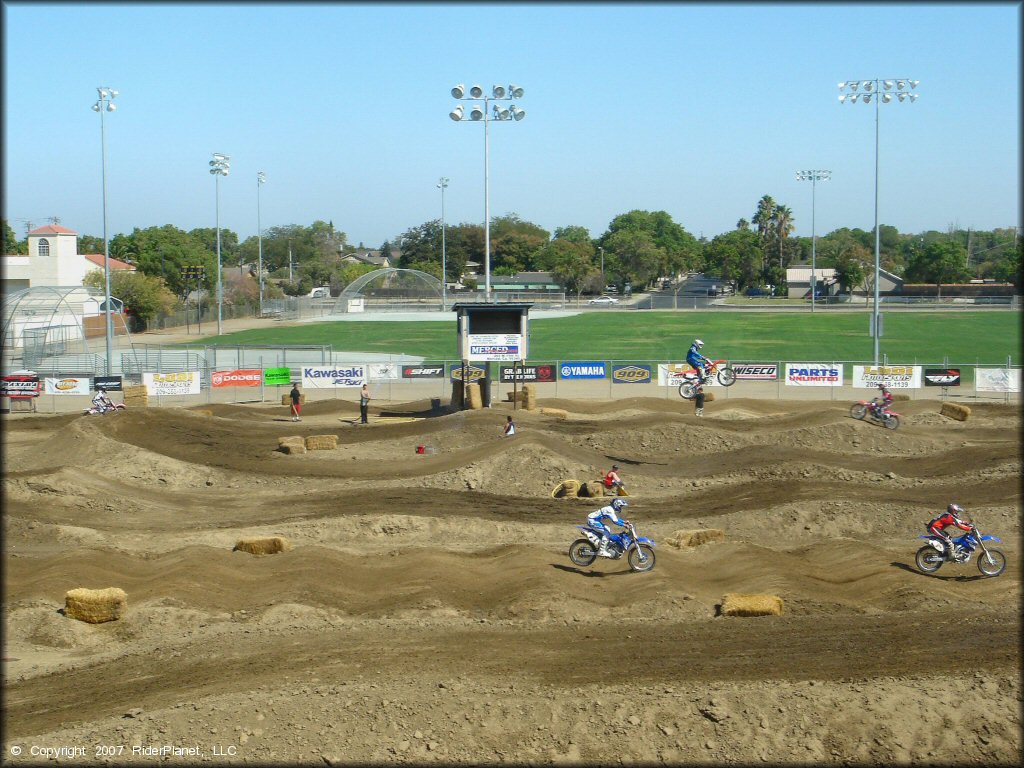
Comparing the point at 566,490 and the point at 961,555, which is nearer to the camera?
the point at 961,555

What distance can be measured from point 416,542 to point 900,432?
1906 cm

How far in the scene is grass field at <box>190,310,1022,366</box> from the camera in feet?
211

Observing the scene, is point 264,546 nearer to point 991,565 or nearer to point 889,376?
point 991,565

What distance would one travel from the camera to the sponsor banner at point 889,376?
4553 cm

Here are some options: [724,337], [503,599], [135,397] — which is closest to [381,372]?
[135,397]

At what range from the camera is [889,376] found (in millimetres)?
46062

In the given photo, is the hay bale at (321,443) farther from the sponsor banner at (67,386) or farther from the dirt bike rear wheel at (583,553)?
the sponsor banner at (67,386)

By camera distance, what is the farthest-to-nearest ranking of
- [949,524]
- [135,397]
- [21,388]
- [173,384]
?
[173,384]
[21,388]
[135,397]
[949,524]

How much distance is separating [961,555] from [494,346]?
2222cm

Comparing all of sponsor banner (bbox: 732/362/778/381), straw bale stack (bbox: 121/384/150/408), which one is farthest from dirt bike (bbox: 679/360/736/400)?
straw bale stack (bbox: 121/384/150/408)

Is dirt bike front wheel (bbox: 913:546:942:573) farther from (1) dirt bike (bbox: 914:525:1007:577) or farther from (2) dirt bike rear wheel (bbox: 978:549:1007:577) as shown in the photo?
(2) dirt bike rear wheel (bbox: 978:549:1007:577)

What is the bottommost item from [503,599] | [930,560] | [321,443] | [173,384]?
[503,599]

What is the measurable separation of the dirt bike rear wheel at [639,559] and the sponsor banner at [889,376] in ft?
93.9

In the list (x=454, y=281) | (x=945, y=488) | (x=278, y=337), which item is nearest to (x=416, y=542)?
(x=945, y=488)
